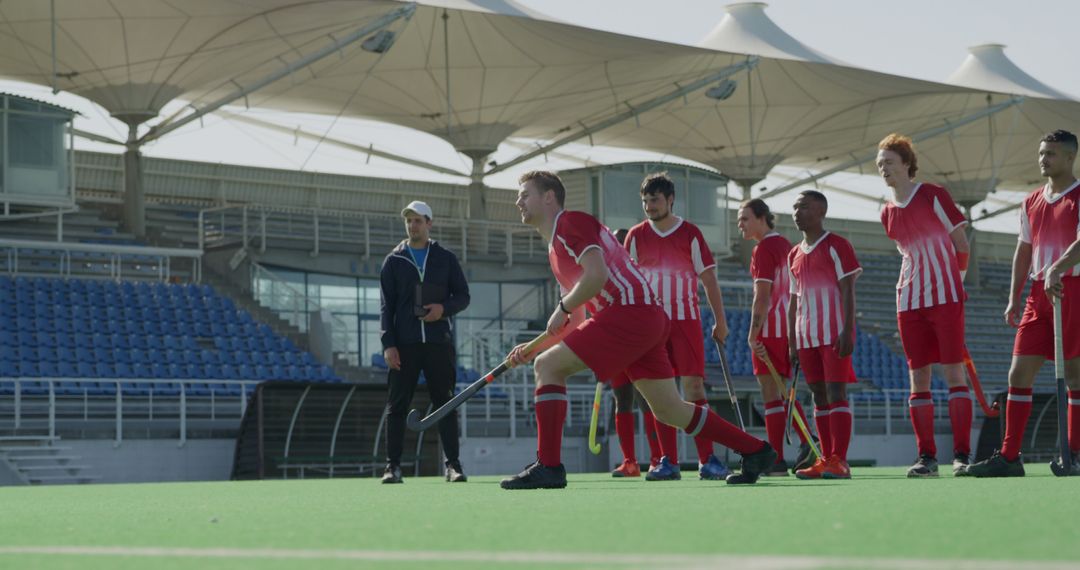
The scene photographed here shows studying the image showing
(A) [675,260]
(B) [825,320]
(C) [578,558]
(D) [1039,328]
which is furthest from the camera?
(A) [675,260]

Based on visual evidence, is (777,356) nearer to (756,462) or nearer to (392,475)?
(392,475)

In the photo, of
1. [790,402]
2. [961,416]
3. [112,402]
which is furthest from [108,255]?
[961,416]

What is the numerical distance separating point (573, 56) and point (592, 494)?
27046 millimetres

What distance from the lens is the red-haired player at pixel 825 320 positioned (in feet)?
30.5

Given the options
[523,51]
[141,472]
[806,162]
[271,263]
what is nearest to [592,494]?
[141,472]

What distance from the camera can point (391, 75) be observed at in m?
34.5

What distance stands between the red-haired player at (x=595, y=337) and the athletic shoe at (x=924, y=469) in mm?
1678

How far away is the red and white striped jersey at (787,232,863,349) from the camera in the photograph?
31.1 feet

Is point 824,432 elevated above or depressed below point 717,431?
below

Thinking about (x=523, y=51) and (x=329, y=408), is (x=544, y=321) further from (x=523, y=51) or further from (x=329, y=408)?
(x=329, y=408)

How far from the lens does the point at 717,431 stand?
7.69 m

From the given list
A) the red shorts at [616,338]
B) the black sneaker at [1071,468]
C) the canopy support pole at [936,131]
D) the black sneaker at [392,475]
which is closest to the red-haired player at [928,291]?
the black sneaker at [1071,468]

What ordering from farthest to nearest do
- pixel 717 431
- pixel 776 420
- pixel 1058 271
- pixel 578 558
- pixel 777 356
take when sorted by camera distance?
pixel 777 356
pixel 776 420
pixel 1058 271
pixel 717 431
pixel 578 558

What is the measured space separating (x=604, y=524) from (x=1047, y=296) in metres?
4.43
